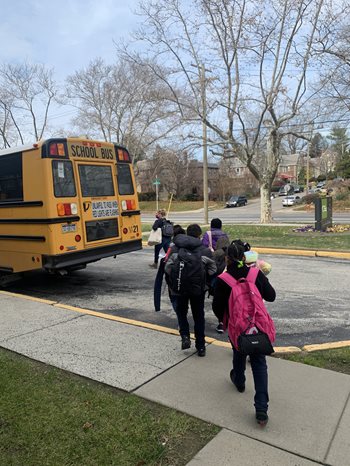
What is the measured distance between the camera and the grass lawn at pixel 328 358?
4098 millimetres

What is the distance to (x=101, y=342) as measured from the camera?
488cm

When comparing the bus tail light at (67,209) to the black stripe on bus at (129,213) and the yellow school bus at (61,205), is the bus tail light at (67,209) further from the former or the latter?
the black stripe on bus at (129,213)

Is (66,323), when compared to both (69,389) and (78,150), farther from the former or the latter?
(78,150)

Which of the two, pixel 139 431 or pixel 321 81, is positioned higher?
pixel 321 81

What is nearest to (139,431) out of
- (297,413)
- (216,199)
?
(297,413)

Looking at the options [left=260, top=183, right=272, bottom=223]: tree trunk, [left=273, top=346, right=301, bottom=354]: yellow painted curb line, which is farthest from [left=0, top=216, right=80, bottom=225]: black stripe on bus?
[left=260, top=183, right=272, bottom=223]: tree trunk

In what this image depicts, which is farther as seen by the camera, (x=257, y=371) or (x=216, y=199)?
(x=216, y=199)

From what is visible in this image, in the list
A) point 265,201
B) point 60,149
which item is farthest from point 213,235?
point 265,201

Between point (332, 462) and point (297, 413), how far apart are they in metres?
0.59

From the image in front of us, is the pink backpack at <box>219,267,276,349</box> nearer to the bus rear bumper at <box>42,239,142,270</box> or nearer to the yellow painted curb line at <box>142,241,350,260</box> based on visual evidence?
the bus rear bumper at <box>42,239,142,270</box>

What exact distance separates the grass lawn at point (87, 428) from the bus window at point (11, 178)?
165 inches

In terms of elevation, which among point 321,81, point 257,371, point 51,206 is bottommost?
point 257,371

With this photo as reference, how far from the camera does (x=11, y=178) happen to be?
7.38 meters

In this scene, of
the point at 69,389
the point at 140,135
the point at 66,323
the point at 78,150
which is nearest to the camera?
the point at 69,389
